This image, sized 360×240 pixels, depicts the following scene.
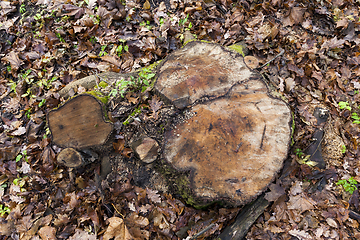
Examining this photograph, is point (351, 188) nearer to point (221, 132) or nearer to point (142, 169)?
point (221, 132)

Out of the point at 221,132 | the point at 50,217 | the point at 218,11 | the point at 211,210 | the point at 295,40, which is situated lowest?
the point at 50,217

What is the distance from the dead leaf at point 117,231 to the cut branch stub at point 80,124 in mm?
997

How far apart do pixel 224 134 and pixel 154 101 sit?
3.03 ft

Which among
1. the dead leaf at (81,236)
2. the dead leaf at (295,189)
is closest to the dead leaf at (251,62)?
the dead leaf at (295,189)

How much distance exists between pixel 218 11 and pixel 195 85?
213 cm

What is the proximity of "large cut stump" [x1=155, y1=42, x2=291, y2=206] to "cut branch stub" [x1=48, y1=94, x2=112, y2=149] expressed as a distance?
79 cm

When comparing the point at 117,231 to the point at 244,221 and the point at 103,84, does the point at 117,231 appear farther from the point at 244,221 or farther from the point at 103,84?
the point at 103,84

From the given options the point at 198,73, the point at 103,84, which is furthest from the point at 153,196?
the point at 103,84

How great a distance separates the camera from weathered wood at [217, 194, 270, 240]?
229 centimetres

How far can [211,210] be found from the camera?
2.45 m

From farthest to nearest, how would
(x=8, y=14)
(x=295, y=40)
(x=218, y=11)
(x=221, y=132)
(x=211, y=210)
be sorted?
(x=8, y=14) < (x=218, y=11) < (x=295, y=40) < (x=211, y=210) < (x=221, y=132)

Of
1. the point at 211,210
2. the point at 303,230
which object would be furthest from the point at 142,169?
the point at 303,230

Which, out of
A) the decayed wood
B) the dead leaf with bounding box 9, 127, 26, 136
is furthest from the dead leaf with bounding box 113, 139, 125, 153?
the dead leaf with bounding box 9, 127, 26, 136

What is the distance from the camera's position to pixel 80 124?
7.63 feet
